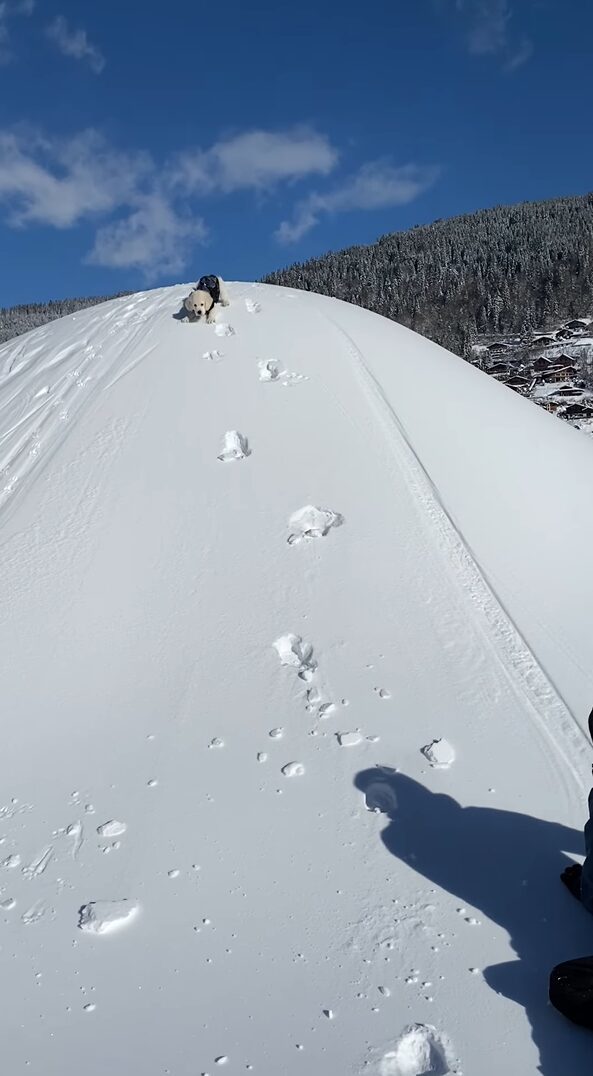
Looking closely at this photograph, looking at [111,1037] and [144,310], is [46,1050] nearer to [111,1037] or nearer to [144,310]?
[111,1037]

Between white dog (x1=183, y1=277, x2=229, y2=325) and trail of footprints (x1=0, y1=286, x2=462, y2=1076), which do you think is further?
white dog (x1=183, y1=277, x2=229, y2=325)

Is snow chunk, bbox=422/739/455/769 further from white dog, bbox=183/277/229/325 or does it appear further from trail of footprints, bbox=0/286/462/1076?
white dog, bbox=183/277/229/325

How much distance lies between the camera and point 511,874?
336 cm

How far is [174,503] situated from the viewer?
23.7ft

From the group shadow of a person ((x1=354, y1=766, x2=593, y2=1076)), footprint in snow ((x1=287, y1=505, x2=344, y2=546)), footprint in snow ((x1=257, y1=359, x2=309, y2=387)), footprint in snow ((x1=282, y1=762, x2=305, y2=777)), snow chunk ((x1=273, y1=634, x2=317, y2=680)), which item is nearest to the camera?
shadow of a person ((x1=354, y1=766, x2=593, y2=1076))

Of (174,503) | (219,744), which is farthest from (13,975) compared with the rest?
(174,503)

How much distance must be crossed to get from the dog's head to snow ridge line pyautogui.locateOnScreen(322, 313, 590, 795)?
4151 millimetres

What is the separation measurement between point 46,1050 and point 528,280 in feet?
369

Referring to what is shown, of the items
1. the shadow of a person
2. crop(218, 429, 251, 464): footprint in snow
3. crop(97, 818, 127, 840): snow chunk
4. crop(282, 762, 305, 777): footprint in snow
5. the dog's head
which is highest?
the dog's head

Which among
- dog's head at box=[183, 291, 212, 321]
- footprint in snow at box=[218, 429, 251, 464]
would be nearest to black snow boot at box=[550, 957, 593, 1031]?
footprint in snow at box=[218, 429, 251, 464]

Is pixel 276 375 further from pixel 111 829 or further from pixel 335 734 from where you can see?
pixel 111 829

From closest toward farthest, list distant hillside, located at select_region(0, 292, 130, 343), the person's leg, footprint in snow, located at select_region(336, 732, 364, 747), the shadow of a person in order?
the shadow of a person < the person's leg < footprint in snow, located at select_region(336, 732, 364, 747) < distant hillside, located at select_region(0, 292, 130, 343)

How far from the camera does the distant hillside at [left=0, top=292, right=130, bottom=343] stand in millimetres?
93312

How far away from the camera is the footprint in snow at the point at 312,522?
6796 mm
